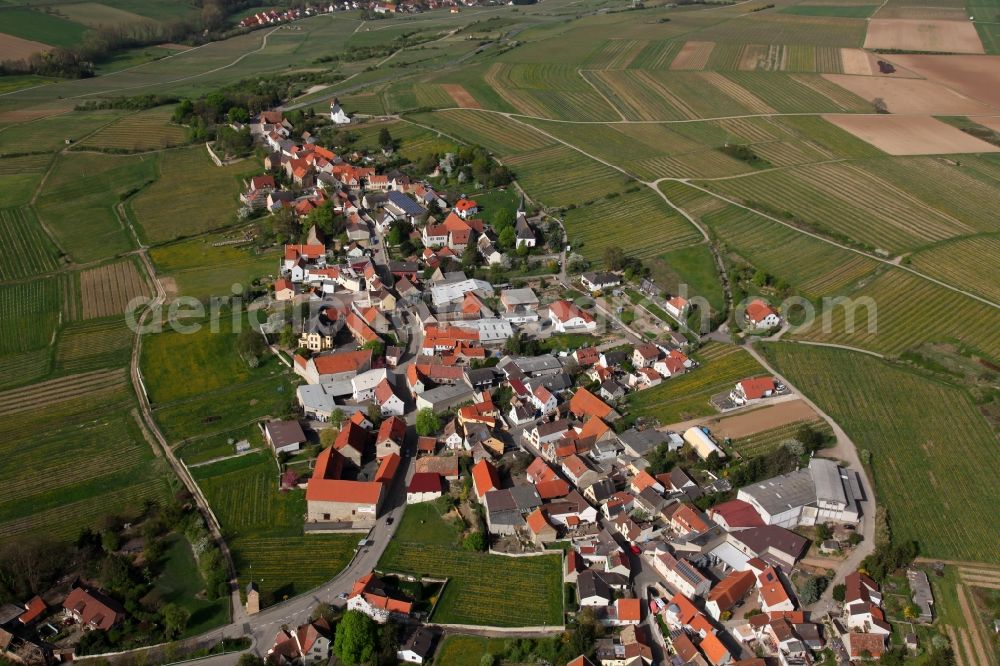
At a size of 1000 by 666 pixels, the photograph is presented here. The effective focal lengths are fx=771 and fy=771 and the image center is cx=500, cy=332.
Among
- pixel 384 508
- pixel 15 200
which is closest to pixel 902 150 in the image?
pixel 384 508

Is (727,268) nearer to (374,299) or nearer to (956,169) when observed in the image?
(374,299)

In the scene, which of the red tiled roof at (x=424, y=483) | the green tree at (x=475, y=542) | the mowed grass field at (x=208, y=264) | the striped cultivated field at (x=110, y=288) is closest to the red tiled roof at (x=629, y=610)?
the green tree at (x=475, y=542)

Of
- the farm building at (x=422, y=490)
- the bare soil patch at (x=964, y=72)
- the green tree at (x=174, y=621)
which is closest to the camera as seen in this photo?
the green tree at (x=174, y=621)

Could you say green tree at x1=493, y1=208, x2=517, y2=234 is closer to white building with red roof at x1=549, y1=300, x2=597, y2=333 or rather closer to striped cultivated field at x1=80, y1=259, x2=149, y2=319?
white building with red roof at x1=549, y1=300, x2=597, y2=333

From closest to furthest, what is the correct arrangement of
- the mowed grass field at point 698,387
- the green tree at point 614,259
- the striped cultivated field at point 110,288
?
1. the mowed grass field at point 698,387
2. the striped cultivated field at point 110,288
3. the green tree at point 614,259

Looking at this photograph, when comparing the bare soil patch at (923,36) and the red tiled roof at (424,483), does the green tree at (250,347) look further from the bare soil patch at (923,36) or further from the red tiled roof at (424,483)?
the bare soil patch at (923,36)

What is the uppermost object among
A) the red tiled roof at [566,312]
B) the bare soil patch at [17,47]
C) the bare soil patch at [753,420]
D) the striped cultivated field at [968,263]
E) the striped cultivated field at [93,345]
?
the bare soil patch at [17,47]

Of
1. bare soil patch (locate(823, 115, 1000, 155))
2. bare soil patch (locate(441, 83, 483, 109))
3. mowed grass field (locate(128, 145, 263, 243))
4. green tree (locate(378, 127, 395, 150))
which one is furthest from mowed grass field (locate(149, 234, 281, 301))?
bare soil patch (locate(823, 115, 1000, 155))
